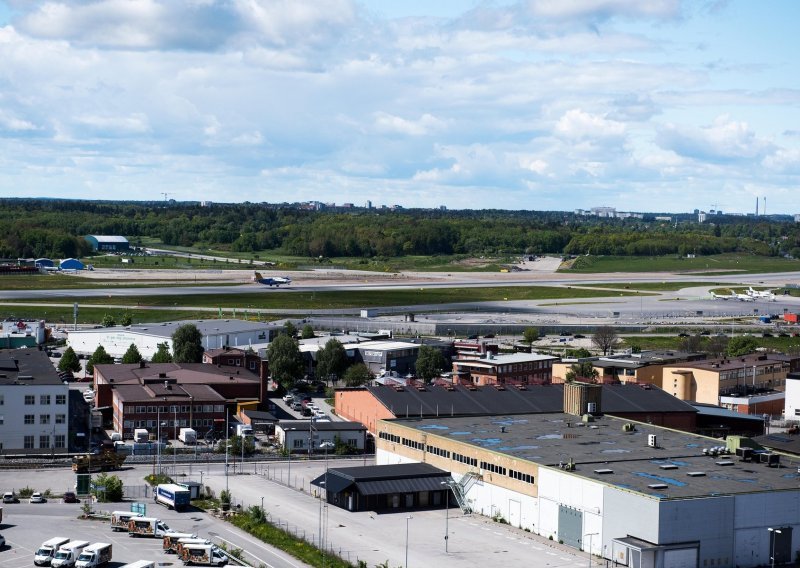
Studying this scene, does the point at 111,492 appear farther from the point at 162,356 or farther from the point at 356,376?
the point at 162,356

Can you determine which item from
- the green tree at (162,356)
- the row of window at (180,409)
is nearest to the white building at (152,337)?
the green tree at (162,356)

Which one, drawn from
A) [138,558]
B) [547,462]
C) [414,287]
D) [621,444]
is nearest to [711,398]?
[621,444]

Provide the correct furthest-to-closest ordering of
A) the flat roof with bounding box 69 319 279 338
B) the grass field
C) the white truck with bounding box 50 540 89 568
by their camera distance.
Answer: the grass field → the flat roof with bounding box 69 319 279 338 → the white truck with bounding box 50 540 89 568

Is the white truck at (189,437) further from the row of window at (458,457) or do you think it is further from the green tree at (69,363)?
the green tree at (69,363)

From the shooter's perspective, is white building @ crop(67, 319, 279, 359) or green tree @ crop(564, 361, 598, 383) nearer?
green tree @ crop(564, 361, 598, 383)

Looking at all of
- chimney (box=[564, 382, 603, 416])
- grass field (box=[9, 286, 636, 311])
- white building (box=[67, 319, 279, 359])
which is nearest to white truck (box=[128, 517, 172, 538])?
chimney (box=[564, 382, 603, 416])

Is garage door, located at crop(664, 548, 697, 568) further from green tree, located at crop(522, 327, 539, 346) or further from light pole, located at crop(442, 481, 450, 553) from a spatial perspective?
green tree, located at crop(522, 327, 539, 346)

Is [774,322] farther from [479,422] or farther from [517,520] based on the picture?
[517,520]
